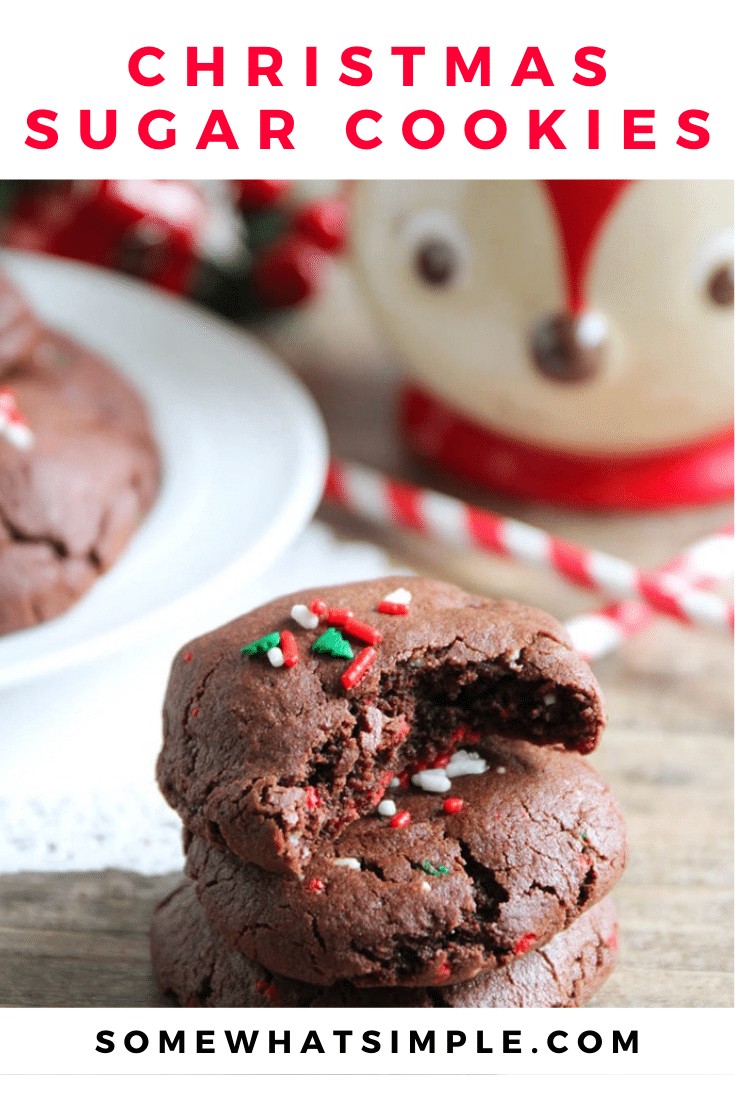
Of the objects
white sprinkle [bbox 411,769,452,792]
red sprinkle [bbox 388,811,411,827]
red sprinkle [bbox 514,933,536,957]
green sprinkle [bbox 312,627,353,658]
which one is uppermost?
green sprinkle [bbox 312,627,353,658]

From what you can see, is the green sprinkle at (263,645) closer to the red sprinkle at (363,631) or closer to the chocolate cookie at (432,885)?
the red sprinkle at (363,631)

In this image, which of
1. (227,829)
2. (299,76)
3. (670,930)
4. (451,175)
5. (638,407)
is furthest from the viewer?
(638,407)

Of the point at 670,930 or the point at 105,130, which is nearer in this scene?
Result: the point at 670,930

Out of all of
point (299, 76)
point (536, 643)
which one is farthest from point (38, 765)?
point (299, 76)

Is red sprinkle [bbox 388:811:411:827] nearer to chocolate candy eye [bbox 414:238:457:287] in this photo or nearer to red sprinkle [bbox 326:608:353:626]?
red sprinkle [bbox 326:608:353:626]

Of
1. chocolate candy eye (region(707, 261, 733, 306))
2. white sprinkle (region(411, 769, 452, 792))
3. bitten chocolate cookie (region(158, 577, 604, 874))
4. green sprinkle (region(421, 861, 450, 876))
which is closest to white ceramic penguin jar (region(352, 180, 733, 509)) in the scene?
chocolate candy eye (region(707, 261, 733, 306))

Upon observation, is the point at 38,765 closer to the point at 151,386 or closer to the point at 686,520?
the point at 151,386

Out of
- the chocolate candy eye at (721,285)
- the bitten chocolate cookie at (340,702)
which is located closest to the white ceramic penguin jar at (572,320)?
the chocolate candy eye at (721,285)
